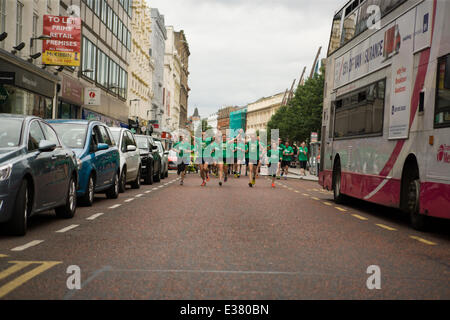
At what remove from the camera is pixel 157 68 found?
84625 millimetres

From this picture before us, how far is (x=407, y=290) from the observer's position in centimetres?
580

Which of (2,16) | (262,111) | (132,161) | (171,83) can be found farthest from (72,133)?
(262,111)

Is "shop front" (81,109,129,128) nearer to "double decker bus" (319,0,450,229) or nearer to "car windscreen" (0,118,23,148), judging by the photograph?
"double decker bus" (319,0,450,229)

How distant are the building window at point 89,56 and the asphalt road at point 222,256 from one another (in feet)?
84.7

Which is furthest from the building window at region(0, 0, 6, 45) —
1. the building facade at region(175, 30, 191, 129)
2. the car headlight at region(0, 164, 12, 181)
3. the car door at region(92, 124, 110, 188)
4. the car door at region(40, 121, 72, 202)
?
the building facade at region(175, 30, 191, 129)

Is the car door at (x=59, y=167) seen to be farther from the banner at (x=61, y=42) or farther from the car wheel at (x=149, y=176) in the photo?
the banner at (x=61, y=42)

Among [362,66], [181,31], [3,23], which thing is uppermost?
[181,31]

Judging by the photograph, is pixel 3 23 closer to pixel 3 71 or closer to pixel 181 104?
pixel 3 71

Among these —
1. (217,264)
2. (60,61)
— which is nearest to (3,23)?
(60,61)

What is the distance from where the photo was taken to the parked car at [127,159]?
18609 mm

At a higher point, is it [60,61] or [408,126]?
[60,61]

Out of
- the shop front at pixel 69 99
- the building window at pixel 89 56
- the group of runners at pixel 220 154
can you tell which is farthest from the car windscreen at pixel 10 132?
the building window at pixel 89 56
